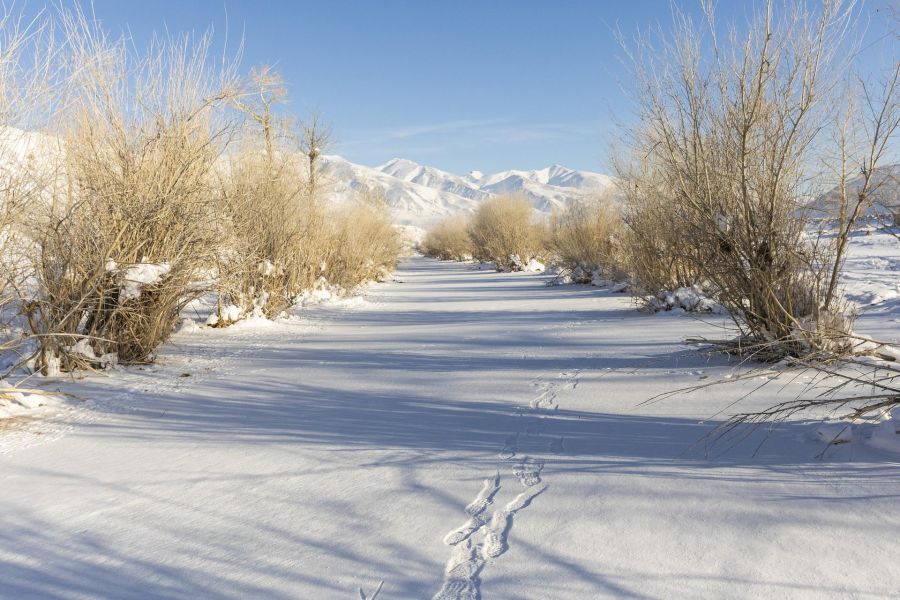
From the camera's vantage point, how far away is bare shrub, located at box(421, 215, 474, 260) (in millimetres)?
51619

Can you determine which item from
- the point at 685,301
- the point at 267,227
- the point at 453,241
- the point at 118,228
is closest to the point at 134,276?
the point at 118,228

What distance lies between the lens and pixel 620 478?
2.97 m

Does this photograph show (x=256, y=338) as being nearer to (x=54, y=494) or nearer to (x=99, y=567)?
(x=54, y=494)

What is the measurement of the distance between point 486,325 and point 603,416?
214 inches

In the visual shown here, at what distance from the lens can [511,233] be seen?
31.4 metres

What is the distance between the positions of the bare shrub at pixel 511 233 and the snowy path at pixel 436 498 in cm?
2608

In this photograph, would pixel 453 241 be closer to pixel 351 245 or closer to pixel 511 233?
pixel 511 233

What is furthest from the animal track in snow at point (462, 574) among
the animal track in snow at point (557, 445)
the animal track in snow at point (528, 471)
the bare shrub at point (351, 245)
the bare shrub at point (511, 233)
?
the bare shrub at point (511, 233)

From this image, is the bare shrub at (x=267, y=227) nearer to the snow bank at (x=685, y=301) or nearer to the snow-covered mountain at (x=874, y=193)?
the snow bank at (x=685, y=301)

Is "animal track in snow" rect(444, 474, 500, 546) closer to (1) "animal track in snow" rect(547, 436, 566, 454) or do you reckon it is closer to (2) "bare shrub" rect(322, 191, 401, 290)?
(1) "animal track in snow" rect(547, 436, 566, 454)

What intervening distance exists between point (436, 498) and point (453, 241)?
51.5 meters

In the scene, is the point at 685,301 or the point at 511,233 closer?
the point at 685,301

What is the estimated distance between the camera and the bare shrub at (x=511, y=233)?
3125cm

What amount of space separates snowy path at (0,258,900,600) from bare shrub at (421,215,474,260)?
139 ft
